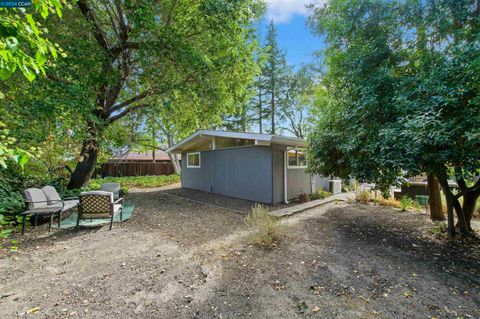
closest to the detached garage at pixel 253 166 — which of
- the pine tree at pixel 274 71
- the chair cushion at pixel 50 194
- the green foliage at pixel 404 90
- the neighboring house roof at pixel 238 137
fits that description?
the neighboring house roof at pixel 238 137

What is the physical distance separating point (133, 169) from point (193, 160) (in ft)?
Answer: 34.9

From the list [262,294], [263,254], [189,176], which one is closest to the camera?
[262,294]

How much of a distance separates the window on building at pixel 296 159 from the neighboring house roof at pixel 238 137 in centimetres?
50

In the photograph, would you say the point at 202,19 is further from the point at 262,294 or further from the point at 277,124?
the point at 277,124

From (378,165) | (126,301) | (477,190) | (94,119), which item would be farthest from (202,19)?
(477,190)

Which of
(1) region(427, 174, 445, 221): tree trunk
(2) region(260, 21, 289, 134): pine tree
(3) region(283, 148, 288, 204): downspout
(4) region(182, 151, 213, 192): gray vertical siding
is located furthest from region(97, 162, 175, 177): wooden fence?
(1) region(427, 174, 445, 221): tree trunk

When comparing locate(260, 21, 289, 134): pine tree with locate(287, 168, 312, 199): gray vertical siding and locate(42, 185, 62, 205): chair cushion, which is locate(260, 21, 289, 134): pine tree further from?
locate(42, 185, 62, 205): chair cushion

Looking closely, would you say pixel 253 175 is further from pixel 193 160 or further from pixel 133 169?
pixel 133 169

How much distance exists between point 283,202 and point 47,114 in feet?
25.3

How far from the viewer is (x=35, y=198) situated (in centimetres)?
516

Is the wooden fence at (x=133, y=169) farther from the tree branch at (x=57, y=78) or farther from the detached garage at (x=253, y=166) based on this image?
the tree branch at (x=57, y=78)

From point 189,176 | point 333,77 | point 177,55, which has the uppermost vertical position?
point 177,55

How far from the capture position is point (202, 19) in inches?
295

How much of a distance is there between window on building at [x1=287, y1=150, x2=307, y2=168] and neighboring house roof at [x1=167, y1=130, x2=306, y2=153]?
0.50 m
